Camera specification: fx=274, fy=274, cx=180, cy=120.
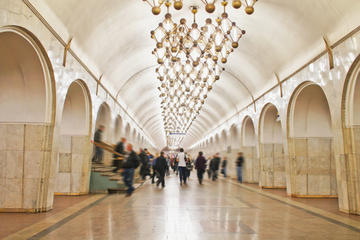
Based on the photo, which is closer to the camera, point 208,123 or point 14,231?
point 14,231

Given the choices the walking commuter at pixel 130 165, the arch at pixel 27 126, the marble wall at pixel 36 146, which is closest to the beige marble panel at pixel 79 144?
the walking commuter at pixel 130 165

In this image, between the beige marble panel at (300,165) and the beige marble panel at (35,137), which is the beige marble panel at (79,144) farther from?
the beige marble panel at (300,165)

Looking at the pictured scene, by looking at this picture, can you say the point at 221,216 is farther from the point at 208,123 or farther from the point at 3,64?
the point at 208,123

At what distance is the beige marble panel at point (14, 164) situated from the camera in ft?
19.9

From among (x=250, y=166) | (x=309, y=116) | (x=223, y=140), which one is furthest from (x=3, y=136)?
(x=223, y=140)

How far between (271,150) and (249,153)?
2785mm

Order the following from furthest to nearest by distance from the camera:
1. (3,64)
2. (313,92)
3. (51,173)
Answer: (313,92), (51,173), (3,64)

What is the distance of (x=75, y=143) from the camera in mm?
9305

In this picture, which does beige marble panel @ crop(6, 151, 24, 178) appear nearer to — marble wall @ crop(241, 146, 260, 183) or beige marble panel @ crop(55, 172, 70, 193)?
beige marble panel @ crop(55, 172, 70, 193)

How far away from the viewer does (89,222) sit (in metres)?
5.00

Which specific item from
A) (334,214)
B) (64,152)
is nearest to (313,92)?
(334,214)

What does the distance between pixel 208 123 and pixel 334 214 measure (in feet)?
70.4

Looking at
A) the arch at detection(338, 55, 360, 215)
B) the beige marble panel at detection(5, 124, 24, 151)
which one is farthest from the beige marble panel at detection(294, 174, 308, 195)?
the beige marble panel at detection(5, 124, 24, 151)

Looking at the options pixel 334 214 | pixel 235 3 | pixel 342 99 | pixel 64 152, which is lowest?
pixel 334 214
